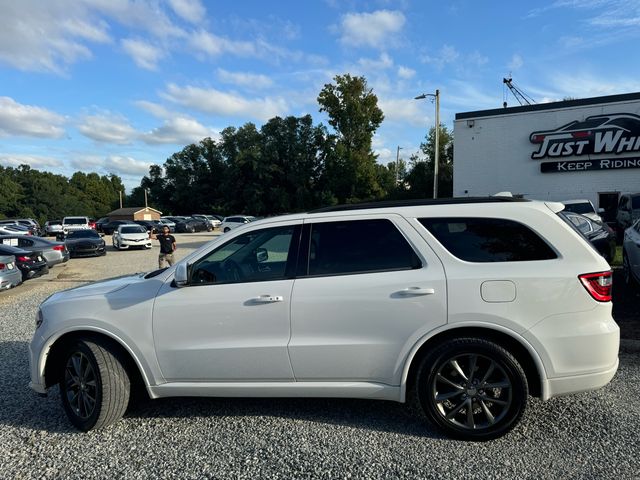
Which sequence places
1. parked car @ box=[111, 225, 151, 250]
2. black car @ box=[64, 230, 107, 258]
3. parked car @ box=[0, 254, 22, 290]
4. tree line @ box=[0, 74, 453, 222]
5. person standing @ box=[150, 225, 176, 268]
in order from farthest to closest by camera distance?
tree line @ box=[0, 74, 453, 222], parked car @ box=[111, 225, 151, 250], black car @ box=[64, 230, 107, 258], person standing @ box=[150, 225, 176, 268], parked car @ box=[0, 254, 22, 290]

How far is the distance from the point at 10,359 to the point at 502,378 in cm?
564

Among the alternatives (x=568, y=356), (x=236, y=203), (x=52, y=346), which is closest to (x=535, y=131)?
(x=568, y=356)

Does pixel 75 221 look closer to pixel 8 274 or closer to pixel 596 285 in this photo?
pixel 8 274

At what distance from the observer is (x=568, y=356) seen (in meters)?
3.20

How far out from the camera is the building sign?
20109 millimetres

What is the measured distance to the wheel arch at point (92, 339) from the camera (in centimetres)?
364

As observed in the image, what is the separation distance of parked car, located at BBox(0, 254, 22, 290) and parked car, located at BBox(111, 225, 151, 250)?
48.6 feet

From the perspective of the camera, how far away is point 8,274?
1036 centimetres

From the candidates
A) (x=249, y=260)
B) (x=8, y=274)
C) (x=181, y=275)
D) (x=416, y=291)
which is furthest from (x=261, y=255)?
(x=8, y=274)

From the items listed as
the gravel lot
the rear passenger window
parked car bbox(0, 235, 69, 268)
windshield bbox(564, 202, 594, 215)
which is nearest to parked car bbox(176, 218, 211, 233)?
parked car bbox(0, 235, 69, 268)

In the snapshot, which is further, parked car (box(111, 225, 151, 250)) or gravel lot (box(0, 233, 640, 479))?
parked car (box(111, 225, 151, 250))

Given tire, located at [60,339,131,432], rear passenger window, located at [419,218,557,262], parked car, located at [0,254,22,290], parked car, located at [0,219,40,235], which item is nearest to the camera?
rear passenger window, located at [419,218,557,262]

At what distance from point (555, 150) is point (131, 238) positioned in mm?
22214

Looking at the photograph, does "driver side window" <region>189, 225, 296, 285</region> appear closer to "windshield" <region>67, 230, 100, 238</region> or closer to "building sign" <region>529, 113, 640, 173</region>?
"building sign" <region>529, 113, 640, 173</region>
